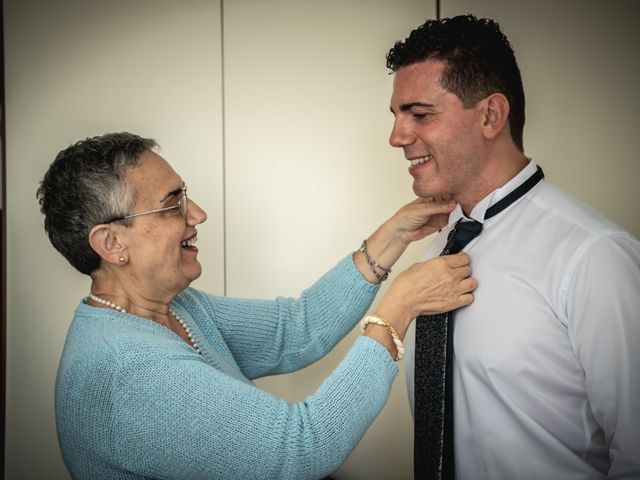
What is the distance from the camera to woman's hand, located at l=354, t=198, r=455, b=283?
166 centimetres

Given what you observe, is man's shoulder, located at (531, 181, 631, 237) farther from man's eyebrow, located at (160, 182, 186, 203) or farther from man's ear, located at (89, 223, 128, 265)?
man's ear, located at (89, 223, 128, 265)

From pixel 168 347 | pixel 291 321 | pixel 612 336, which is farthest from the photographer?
pixel 291 321

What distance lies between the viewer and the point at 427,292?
4.44ft

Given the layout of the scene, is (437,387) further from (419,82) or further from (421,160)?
(419,82)

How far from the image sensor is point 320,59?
230 cm

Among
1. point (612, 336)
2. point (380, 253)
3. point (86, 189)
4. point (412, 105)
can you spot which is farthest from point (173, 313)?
point (612, 336)

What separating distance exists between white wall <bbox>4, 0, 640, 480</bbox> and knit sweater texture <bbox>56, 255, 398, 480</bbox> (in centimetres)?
109

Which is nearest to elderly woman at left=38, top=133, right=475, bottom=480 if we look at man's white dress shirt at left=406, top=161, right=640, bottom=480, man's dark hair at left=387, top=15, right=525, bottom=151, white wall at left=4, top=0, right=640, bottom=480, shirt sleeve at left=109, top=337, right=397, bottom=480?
shirt sleeve at left=109, top=337, right=397, bottom=480

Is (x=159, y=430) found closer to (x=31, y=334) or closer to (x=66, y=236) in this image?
(x=66, y=236)

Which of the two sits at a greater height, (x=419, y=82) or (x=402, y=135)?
(x=419, y=82)

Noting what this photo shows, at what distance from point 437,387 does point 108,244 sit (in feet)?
2.81

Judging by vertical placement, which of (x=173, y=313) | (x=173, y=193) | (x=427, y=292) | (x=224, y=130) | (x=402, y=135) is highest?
(x=224, y=130)

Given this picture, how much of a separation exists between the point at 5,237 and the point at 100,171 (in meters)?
1.26

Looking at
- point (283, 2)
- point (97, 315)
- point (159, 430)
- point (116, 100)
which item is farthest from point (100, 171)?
point (283, 2)
